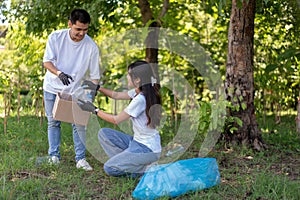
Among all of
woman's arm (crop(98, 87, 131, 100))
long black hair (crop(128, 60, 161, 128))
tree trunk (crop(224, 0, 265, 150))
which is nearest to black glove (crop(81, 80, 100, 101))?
woman's arm (crop(98, 87, 131, 100))

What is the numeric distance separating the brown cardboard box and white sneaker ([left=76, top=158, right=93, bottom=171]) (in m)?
0.32

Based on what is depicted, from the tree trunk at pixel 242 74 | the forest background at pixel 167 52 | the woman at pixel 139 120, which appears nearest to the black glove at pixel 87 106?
the woman at pixel 139 120

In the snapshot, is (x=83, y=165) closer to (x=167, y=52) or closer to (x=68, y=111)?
(x=68, y=111)

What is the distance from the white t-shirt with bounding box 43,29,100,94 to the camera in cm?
355

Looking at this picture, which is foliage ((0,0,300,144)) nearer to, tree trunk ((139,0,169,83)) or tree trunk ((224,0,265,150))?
tree trunk ((139,0,169,83))

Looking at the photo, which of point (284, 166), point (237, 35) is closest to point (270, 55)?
point (237, 35)

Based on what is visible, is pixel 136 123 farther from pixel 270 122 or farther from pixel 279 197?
pixel 270 122

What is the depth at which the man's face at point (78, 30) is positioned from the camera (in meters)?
3.44

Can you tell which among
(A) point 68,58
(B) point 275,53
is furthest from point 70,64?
(B) point 275,53

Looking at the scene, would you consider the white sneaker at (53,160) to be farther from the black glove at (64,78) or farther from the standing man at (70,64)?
the black glove at (64,78)

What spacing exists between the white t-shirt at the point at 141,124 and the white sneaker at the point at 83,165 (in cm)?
47

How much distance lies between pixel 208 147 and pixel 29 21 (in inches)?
112

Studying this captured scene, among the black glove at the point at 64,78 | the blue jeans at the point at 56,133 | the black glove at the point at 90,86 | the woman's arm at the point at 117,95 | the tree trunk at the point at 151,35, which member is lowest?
the blue jeans at the point at 56,133

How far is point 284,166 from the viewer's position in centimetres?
389
